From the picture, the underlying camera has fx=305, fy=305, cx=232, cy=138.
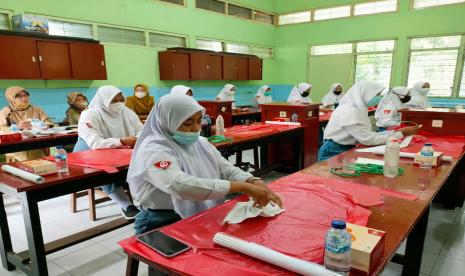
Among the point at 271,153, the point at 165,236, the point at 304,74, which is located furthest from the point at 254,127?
the point at 304,74

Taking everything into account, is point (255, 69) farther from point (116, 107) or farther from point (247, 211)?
point (247, 211)

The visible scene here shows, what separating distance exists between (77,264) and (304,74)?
8006 millimetres

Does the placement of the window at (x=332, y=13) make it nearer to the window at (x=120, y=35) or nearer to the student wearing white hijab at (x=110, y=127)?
the window at (x=120, y=35)

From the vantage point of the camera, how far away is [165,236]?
1.10 metres

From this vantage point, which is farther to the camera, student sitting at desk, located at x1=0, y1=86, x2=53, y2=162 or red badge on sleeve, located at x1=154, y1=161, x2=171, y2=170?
student sitting at desk, located at x1=0, y1=86, x2=53, y2=162

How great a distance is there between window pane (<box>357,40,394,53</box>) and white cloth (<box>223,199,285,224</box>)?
25.1ft

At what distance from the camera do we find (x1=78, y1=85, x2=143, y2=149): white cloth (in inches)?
105

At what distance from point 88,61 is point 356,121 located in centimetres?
435

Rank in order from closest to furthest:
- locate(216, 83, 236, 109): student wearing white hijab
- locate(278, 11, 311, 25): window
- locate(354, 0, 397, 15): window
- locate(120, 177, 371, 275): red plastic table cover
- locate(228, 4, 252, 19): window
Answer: locate(120, 177, 371, 275): red plastic table cover, locate(216, 83, 236, 109): student wearing white hijab, locate(354, 0, 397, 15): window, locate(228, 4, 252, 19): window, locate(278, 11, 311, 25): window

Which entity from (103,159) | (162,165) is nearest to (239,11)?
(103,159)

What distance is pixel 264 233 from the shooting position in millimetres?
1135

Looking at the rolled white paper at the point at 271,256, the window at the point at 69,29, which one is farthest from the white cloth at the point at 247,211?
the window at the point at 69,29

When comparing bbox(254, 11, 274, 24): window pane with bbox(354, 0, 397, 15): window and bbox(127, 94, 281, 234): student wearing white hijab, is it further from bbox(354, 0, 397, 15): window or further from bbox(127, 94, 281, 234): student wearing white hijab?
bbox(127, 94, 281, 234): student wearing white hijab

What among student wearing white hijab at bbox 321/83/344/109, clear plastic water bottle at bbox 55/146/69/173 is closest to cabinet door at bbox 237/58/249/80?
student wearing white hijab at bbox 321/83/344/109
